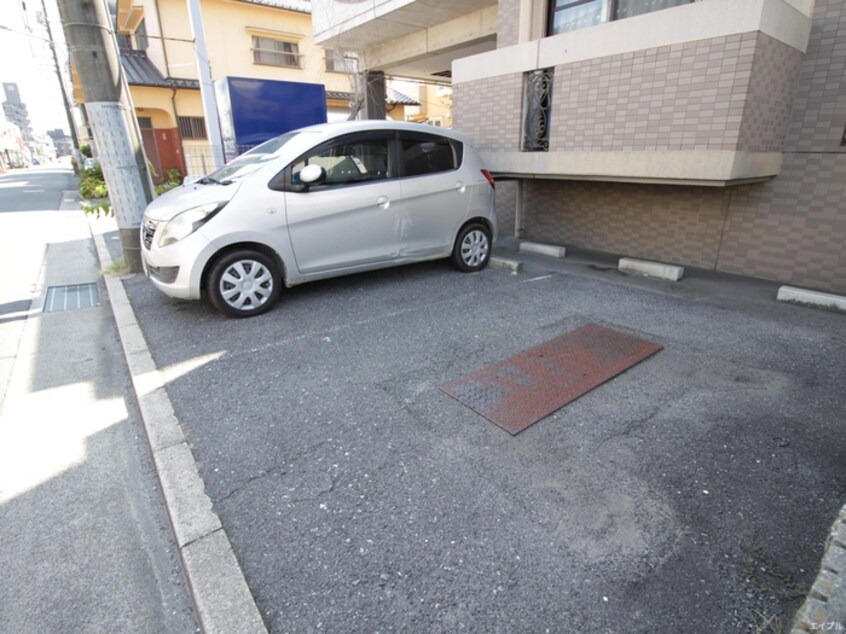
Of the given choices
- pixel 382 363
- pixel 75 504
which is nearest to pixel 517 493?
pixel 382 363

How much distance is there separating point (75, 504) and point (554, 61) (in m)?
6.17

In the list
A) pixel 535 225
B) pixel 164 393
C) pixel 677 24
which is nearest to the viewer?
pixel 164 393

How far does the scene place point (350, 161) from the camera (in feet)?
15.8

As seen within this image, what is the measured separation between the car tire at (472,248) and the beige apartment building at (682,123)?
117 centimetres

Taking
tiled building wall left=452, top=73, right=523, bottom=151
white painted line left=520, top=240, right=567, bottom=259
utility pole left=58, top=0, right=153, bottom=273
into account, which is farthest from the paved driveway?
tiled building wall left=452, top=73, right=523, bottom=151

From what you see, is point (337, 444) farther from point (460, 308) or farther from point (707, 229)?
point (707, 229)

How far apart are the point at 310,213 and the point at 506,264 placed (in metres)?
2.66

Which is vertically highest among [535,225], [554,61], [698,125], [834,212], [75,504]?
[554,61]

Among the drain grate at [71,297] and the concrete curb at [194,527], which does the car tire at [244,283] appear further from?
the drain grate at [71,297]

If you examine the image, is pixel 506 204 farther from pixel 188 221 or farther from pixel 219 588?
pixel 219 588

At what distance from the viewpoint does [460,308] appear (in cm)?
473

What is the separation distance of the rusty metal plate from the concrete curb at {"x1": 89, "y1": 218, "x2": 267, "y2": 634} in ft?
5.13

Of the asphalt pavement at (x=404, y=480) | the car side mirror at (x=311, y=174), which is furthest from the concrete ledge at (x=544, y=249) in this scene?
the car side mirror at (x=311, y=174)

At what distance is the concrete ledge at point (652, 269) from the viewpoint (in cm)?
557
